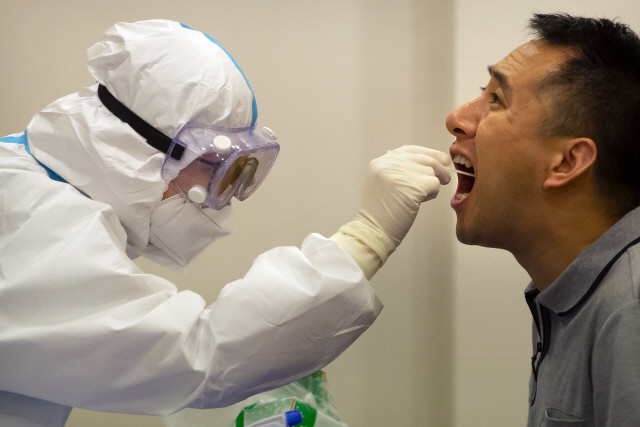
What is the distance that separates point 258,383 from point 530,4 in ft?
5.45

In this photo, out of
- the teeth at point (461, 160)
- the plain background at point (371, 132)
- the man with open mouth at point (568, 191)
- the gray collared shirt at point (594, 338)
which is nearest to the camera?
the gray collared shirt at point (594, 338)

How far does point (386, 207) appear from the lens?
133 centimetres

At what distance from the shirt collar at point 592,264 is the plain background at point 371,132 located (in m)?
0.80

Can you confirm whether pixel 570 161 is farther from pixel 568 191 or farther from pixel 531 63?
pixel 531 63

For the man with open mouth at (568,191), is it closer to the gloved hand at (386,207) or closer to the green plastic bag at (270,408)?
the gloved hand at (386,207)

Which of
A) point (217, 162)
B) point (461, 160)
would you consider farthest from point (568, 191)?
point (217, 162)

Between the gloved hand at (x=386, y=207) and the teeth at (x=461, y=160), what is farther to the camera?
the teeth at (x=461, y=160)

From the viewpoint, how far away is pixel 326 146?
2.02 m

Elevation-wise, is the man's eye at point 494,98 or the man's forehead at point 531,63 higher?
the man's forehead at point 531,63

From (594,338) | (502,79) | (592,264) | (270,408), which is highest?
(502,79)

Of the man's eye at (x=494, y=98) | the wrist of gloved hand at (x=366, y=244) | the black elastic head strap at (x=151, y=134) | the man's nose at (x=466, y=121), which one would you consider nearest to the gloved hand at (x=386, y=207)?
the wrist of gloved hand at (x=366, y=244)

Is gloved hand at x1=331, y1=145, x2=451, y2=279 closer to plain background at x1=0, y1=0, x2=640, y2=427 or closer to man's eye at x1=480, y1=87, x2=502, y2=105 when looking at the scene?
man's eye at x1=480, y1=87, x2=502, y2=105

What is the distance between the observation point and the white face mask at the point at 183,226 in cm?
140

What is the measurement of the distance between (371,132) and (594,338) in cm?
119
